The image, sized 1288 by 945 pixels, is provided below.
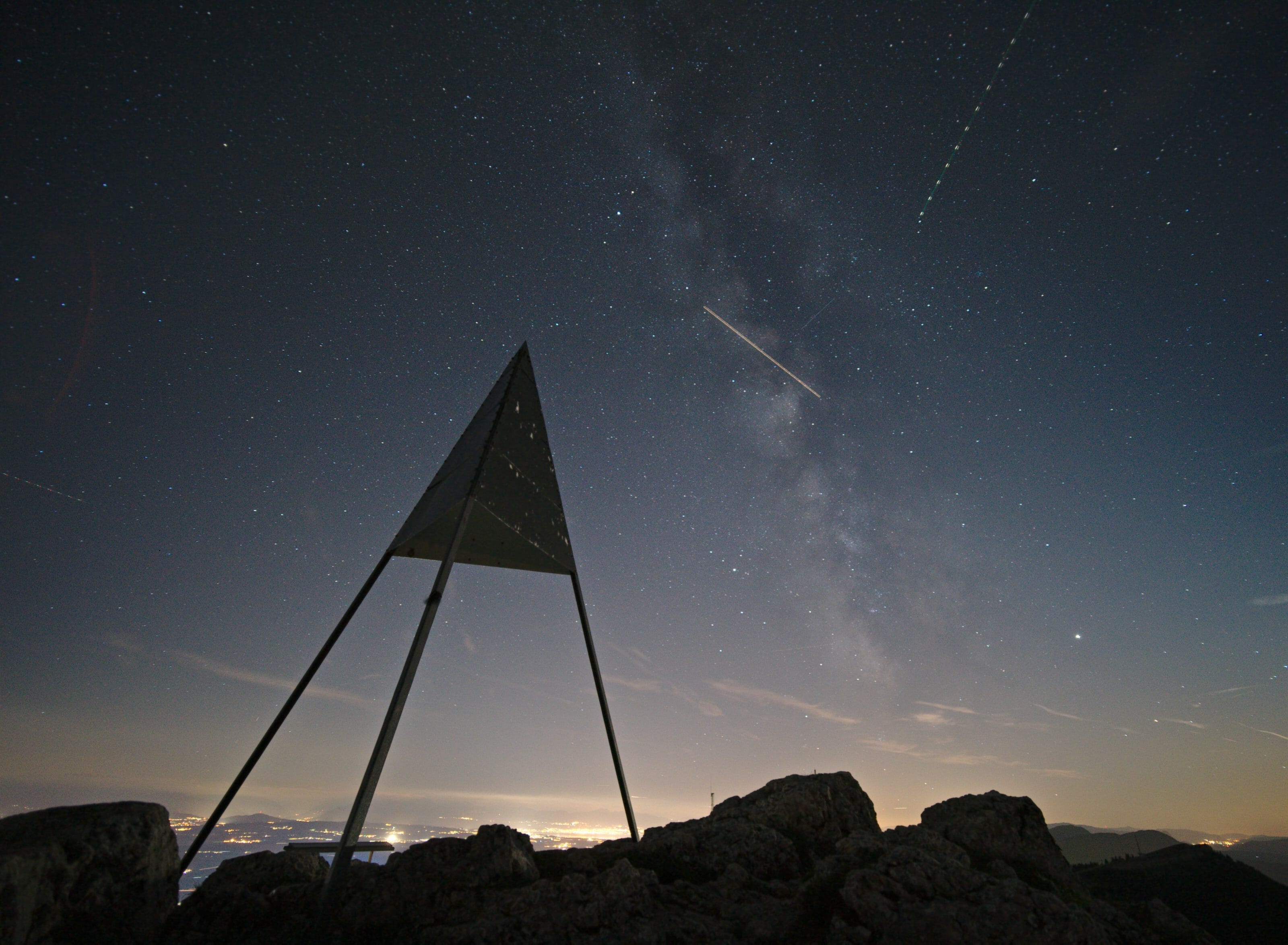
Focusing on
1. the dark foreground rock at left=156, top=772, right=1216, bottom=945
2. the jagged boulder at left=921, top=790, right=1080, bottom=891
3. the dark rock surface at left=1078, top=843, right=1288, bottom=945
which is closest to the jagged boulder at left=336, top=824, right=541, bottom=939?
the dark foreground rock at left=156, top=772, right=1216, bottom=945

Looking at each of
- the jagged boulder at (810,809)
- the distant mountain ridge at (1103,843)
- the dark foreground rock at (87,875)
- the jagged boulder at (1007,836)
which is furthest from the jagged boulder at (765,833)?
the distant mountain ridge at (1103,843)

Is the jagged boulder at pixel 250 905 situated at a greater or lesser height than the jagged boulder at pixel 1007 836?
lesser

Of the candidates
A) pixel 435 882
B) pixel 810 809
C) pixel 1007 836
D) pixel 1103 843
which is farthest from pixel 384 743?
pixel 1103 843

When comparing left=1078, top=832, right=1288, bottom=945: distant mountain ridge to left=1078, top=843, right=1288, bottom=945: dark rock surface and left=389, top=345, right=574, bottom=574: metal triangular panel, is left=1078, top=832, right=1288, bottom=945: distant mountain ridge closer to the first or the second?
left=1078, top=843, right=1288, bottom=945: dark rock surface

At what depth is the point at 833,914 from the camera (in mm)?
5027

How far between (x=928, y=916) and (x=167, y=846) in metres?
6.86

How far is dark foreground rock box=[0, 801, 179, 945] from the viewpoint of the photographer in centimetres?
373

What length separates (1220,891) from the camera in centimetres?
4681

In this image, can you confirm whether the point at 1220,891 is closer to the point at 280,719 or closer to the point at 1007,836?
the point at 1007,836

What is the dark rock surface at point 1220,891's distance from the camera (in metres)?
42.9

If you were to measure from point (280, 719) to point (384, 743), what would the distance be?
3410 millimetres

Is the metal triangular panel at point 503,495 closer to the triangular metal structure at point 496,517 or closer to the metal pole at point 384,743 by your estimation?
the triangular metal structure at point 496,517

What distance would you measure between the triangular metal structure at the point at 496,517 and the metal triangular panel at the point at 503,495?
2cm

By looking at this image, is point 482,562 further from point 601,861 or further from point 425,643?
point 601,861
